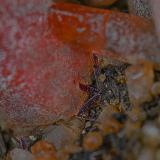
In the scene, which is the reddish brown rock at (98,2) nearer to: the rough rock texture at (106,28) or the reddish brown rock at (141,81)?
the rough rock texture at (106,28)

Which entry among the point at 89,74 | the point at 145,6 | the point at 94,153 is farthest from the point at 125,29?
the point at 94,153

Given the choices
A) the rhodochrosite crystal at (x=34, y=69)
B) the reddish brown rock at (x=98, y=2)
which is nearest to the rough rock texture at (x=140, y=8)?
the reddish brown rock at (x=98, y=2)

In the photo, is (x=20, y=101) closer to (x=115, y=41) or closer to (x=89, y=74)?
(x=89, y=74)

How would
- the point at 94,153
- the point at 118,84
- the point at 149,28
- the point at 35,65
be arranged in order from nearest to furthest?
the point at 94,153, the point at 149,28, the point at 35,65, the point at 118,84

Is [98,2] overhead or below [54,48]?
overhead

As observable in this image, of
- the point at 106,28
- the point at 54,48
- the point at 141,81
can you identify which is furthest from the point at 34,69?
the point at 141,81

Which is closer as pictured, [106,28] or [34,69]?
[106,28]

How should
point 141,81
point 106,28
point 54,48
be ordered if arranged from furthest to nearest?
point 54,48
point 106,28
point 141,81

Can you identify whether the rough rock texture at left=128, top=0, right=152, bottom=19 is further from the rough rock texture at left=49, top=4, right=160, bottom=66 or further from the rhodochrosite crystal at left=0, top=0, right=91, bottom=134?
the rhodochrosite crystal at left=0, top=0, right=91, bottom=134

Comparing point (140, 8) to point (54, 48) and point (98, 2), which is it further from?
point (54, 48)
